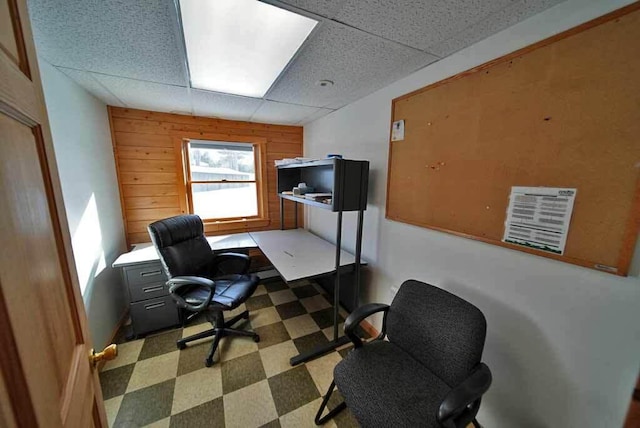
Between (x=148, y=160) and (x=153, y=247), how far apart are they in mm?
968

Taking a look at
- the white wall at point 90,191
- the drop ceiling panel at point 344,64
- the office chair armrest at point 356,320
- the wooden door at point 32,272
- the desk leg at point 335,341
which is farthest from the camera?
the desk leg at point 335,341

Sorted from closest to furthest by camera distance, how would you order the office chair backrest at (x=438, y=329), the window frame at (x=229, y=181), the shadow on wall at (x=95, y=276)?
the office chair backrest at (x=438, y=329), the shadow on wall at (x=95, y=276), the window frame at (x=229, y=181)

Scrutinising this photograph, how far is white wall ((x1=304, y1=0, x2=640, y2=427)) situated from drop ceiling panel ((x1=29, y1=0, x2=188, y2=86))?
59.0 inches

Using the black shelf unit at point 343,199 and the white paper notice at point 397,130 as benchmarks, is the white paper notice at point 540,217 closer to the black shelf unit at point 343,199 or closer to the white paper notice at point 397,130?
the white paper notice at point 397,130

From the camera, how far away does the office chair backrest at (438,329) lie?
1.05 metres

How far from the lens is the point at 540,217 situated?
1.01 meters

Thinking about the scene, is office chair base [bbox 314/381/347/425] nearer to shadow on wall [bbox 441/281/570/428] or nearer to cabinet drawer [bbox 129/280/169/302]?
shadow on wall [bbox 441/281/570/428]

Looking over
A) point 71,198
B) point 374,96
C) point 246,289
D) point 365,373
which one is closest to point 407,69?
point 374,96

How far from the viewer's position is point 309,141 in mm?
3082

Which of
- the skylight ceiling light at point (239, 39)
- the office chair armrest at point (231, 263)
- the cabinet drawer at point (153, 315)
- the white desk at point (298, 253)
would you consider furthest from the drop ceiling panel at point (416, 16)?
the cabinet drawer at point (153, 315)

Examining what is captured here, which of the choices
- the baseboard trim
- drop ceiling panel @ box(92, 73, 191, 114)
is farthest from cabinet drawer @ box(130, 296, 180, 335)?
drop ceiling panel @ box(92, 73, 191, 114)

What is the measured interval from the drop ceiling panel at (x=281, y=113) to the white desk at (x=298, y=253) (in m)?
1.46

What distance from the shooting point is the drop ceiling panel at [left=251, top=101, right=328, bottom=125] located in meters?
2.30

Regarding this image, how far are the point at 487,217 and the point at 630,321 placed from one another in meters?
0.58
